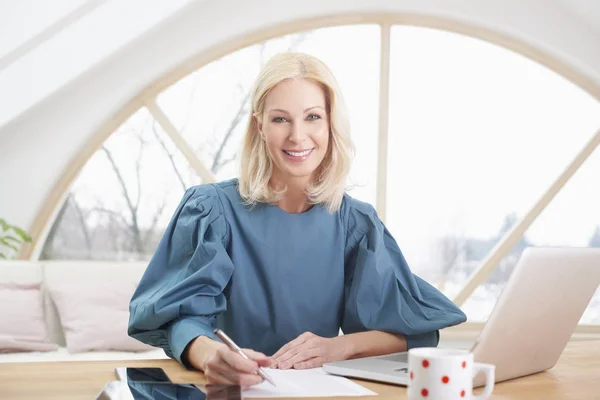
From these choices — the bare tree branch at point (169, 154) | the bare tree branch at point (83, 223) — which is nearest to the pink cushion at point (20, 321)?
the bare tree branch at point (83, 223)

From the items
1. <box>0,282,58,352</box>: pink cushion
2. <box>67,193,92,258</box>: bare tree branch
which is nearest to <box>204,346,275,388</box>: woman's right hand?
<box>0,282,58,352</box>: pink cushion

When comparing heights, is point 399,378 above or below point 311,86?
below

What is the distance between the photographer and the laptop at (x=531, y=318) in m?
1.19

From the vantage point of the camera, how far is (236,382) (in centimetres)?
125

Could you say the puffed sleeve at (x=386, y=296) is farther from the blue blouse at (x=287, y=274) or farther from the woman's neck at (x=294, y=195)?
the woman's neck at (x=294, y=195)

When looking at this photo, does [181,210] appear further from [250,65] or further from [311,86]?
[250,65]

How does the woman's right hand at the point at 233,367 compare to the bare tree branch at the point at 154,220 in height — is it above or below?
below

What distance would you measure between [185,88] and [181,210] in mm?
3528

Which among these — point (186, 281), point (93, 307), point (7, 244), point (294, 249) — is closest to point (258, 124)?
point (294, 249)

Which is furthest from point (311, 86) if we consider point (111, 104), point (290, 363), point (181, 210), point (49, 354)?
point (111, 104)

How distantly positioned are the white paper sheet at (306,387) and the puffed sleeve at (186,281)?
0.23 m

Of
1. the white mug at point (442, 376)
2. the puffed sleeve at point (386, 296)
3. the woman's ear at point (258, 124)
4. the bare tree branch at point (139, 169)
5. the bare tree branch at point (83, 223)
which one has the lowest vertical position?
the white mug at point (442, 376)

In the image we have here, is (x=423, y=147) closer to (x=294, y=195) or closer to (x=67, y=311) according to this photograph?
(x=67, y=311)

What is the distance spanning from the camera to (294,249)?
1.82m
